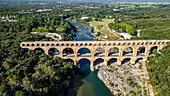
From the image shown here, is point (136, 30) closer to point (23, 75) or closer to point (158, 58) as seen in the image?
point (158, 58)

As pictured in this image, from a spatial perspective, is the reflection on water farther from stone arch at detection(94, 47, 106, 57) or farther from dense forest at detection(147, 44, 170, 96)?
dense forest at detection(147, 44, 170, 96)

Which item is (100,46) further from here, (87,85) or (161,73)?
(161,73)

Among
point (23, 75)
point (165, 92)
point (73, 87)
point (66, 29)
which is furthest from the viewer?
point (66, 29)

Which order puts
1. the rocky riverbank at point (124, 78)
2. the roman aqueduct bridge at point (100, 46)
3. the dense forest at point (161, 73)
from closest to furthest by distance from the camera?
the dense forest at point (161, 73), the rocky riverbank at point (124, 78), the roman aqueduct bridge at point (100, 46)

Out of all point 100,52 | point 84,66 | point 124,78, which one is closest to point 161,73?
point 124,78

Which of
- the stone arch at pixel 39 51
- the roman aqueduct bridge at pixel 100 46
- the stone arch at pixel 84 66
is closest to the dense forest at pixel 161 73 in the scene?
the roman aqueduct bridge at pixel 100 46

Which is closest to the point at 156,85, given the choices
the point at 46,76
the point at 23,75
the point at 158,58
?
the point at 158,58

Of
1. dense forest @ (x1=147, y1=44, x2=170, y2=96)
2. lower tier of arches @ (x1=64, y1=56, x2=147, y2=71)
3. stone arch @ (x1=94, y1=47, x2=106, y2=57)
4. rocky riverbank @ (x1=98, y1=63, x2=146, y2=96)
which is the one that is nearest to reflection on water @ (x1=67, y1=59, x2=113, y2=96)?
rocky riverbank @ (x1=98, y1=63, x2=146, y2=96)

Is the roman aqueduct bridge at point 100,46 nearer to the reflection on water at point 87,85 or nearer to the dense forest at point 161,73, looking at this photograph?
the reflection on water at point 87,85
